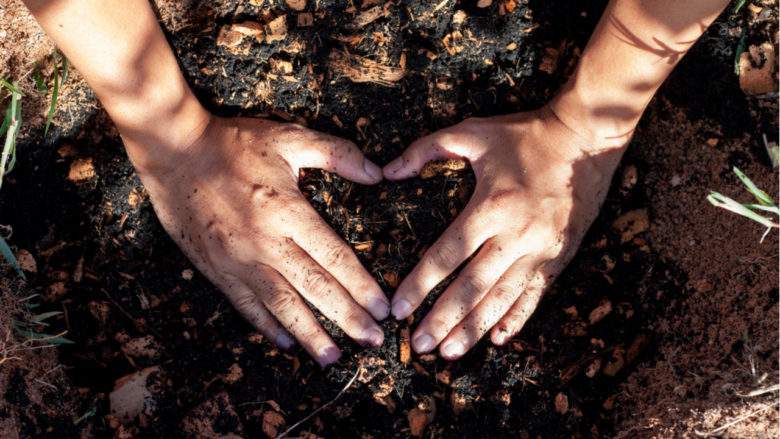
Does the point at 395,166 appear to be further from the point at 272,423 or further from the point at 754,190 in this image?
the point at 754,190

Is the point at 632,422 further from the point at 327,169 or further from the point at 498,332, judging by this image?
the point at 327,169

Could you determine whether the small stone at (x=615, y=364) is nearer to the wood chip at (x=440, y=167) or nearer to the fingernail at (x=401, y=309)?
the fingernail at (x=401, y=309)

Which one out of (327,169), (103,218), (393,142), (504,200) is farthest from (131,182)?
(504,200)

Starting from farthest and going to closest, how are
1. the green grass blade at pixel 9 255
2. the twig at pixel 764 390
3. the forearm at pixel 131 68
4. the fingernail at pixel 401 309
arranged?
1. the fingernail at pixel 401 309
2. the green grass blade at pixel 9 255
3. the forearm at pixel 131 68
4. the twig at pixel 764 390

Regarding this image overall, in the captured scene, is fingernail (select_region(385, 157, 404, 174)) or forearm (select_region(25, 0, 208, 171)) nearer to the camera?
forearm (select_region(25, 0, 208, 171))

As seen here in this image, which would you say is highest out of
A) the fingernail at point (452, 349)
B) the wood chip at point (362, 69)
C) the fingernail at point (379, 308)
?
the wood chip at point (362, 69)

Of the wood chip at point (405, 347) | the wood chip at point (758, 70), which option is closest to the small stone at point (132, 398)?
the wood chip at point (405, 347)

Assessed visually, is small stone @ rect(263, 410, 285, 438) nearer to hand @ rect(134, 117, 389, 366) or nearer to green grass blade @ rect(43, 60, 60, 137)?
hand @ rect(134, 117, 389, 366)

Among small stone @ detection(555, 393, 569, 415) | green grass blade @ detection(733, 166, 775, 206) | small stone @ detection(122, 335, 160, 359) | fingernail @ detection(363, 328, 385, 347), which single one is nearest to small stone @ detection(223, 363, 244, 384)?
small stone @ detection(122, 335, 160, 359)
